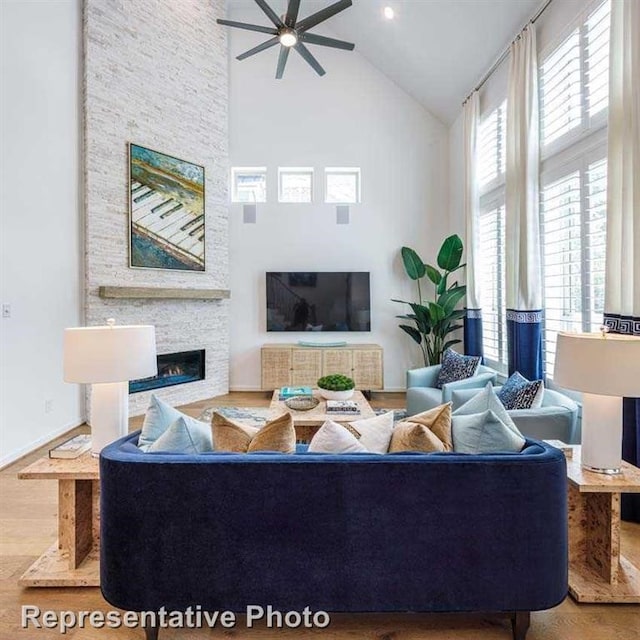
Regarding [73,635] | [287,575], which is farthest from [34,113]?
[287,575]

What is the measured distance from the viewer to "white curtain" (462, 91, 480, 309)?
534cm

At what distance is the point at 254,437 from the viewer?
74.5 inches

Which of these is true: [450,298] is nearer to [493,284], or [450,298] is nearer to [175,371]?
[493,284]

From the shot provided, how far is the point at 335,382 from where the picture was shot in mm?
4031

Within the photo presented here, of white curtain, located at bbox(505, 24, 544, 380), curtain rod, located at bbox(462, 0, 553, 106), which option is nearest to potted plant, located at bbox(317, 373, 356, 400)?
white curtain, located at bbox(505, 24, 544, 380)

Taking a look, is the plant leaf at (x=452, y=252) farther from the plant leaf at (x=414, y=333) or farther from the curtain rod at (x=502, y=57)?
A: the curtain rod at (x=502, y=57)

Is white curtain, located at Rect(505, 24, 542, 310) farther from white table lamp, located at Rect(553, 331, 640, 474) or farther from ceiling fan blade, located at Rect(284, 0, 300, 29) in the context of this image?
ceiling fan blade, located at Rect(284, 0, 300, 29)

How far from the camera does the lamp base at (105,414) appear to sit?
2311mm

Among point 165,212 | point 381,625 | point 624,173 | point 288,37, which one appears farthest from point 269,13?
point 381,625

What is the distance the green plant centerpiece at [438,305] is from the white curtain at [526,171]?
66.7 inches

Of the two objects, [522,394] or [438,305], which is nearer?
[522,394]

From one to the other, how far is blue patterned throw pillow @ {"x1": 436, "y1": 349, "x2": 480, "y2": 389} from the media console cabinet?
4.89ft

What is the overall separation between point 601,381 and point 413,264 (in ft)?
14.2

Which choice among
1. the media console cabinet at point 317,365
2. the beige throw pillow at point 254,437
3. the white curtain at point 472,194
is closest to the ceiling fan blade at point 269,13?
the white curtain at point 472,194
